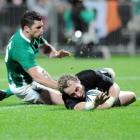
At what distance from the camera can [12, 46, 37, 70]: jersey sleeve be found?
1184cm

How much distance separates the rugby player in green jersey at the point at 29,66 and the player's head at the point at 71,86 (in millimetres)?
188

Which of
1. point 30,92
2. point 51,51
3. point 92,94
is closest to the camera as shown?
point 92,94

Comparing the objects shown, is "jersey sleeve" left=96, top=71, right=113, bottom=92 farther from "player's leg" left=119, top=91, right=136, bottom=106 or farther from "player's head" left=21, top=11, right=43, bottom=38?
"player's head" left=21, top=11, right=43, bottom=38

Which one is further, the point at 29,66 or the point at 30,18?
the point at 30,18

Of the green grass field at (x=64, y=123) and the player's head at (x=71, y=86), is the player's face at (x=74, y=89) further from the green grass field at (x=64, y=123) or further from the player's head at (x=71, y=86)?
the green grass field at (x=64, y=123)

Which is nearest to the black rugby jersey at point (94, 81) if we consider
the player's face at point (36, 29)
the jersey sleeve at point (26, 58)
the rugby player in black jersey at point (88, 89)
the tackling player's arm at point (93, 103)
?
the rugby player in black jersey at point (88, 89)

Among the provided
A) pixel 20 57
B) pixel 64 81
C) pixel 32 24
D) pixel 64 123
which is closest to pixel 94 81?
pixel 64 81

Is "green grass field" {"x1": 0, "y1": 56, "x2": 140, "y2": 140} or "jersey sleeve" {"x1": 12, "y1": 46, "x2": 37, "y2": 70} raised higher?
"jersey sleeve" {"x1": 12, "y1": 46, "x2": 37, "y2": 70}

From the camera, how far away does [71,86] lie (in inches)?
444

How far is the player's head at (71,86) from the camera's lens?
1126 cm

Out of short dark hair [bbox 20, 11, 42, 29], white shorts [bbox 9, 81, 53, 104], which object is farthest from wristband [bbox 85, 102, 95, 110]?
white shorts [bbox 9, 81, 53, 104]

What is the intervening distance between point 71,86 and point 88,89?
1.94 feet

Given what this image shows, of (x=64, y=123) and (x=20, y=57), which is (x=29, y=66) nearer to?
(x=20, y=57)

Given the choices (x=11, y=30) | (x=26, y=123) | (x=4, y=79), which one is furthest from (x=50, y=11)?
(x=26, y=123)
